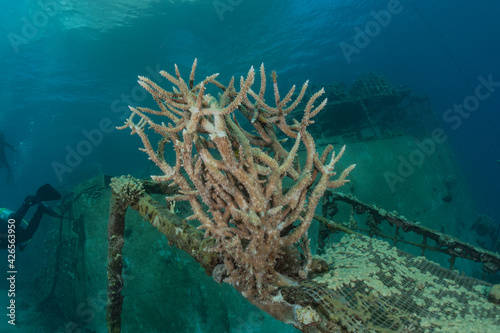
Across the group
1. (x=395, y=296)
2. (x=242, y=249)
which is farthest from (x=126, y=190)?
(x=395, y=296)

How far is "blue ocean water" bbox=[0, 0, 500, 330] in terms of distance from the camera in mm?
20641

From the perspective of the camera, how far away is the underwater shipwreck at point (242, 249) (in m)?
2.02

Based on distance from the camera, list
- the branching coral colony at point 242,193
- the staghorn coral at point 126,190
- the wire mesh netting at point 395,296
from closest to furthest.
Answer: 1. the wire mesh netting at point 395,296
2. the branching coral colony at point 242,193
3. the staghorn coral at point 126,190

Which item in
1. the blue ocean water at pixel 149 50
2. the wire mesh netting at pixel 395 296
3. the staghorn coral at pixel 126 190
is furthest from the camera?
the blue ocean water at pixel 149 50

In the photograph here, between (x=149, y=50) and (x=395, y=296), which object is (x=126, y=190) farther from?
(x=149, y=50)

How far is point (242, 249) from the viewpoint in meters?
2.10

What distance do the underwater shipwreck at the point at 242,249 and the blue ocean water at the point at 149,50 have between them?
12.3 m

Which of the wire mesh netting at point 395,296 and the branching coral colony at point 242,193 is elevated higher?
the branching coral colony at point 242,193

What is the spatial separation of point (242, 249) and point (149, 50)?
29917 mm

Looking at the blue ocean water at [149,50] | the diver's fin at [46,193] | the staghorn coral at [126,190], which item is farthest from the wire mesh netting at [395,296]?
the blue ocean water at [149,50]

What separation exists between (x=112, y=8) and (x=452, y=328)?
2580 centimetres

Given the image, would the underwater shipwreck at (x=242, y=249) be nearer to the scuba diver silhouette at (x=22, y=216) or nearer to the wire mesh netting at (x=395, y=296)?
the wire mesh netting at (x=395, y=296)

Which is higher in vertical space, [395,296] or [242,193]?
[242,193]

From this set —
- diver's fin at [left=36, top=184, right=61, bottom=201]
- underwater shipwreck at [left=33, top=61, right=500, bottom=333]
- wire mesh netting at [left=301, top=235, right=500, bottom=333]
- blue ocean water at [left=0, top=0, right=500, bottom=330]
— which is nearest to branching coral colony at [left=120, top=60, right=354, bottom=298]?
underwater shipwreck at [left=33, top=61, right=500, bottom=333]
